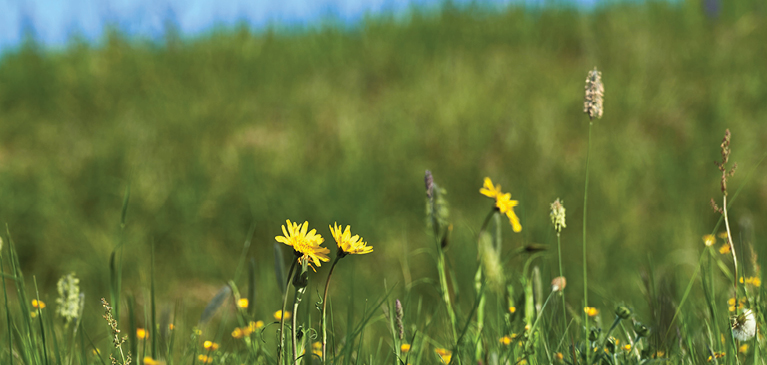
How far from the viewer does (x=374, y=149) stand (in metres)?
3.73

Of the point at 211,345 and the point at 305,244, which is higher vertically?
the point at 305,244

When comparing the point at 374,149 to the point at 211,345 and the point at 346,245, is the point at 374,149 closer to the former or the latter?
the point at 211,345

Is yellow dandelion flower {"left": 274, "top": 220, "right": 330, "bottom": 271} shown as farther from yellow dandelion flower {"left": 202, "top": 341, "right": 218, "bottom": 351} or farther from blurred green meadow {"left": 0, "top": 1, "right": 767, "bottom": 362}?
blurred green meadow {"left": 0, "top": 1, "right": 767, "bottom": 362}

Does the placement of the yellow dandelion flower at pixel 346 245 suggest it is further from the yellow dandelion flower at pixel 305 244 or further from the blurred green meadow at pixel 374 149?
the blurred green meadow at pixel 374 149

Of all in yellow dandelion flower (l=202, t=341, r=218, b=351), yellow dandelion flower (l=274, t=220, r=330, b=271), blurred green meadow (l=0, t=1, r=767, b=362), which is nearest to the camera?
yellow dandelion flower (l=274, t=220, r=330, b=271)

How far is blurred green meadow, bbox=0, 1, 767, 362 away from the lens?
3.27 meters

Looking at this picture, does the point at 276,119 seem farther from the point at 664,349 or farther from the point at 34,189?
the point at 664,349

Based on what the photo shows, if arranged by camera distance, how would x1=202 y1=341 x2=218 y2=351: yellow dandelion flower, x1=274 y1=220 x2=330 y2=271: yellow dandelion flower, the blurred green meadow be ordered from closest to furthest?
x1=274 y1=220 x2=330 y2=271: yellow dandelion flower, x1=202 y1=341 x2=218 y2=351: yellow dandelion flower, the blurred green meadow

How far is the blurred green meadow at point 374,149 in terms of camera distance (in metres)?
3.27

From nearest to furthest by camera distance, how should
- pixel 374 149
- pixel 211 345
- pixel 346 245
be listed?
pixel 346 245, pixel 211 345, pixel 374 149

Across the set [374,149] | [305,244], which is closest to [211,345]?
[305,244]

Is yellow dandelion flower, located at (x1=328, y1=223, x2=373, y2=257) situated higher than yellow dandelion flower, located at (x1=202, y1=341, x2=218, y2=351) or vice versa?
yellow dandelion flower, located at (x1=328, y1=223, x2=373, y2=257)

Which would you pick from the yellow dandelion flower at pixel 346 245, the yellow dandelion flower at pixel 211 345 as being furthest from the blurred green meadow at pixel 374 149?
the yellow dandelion flower at pixel 346 245

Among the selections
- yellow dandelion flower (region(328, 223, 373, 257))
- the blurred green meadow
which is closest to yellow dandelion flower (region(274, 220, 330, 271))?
yellow dandelion flower (region(328, 223, 373, 257))
